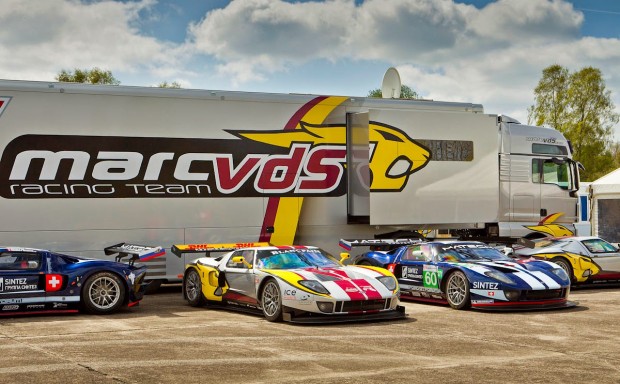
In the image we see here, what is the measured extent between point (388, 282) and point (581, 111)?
133 feet

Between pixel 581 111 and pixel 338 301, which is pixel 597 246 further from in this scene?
pixel 581 111

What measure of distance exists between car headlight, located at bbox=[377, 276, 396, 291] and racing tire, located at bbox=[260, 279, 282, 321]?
1.62m

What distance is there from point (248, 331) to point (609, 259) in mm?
10016

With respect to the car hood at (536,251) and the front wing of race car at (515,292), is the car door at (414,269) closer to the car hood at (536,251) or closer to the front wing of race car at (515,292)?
the front wing of race car at (515,292)

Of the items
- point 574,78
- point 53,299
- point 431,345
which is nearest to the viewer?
point 431,345

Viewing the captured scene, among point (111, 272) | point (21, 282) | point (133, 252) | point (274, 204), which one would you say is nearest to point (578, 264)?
point (274, 204)

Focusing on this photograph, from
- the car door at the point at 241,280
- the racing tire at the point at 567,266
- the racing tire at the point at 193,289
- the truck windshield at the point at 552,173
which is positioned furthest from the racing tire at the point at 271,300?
the truck windshield at the point at 552,173

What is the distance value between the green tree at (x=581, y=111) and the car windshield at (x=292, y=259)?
3887cm

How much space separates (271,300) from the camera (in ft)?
41.9

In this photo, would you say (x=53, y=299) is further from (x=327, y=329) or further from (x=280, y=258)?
(x=327, y=329)

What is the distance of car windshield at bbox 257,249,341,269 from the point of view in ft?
44.1

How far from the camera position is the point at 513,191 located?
67.5 feet

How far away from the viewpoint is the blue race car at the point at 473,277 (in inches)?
544

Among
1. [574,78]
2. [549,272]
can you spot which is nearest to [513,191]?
[549,272]
